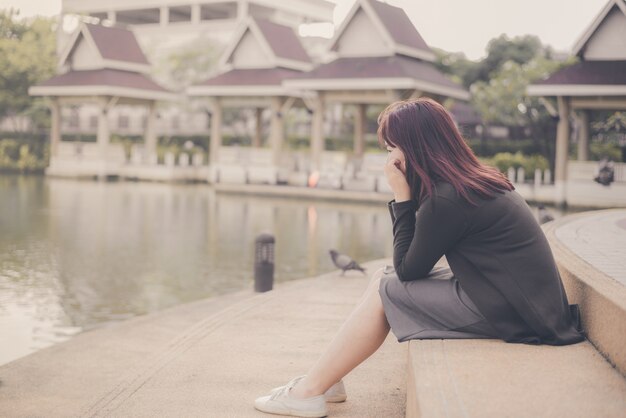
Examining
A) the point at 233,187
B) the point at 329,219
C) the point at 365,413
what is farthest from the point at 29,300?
the point at 233,187

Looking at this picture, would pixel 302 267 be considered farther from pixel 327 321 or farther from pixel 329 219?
pixel 329 219

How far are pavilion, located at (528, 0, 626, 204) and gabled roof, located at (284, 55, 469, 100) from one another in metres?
3.82

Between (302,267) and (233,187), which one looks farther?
(233,187)

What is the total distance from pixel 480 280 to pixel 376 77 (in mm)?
22845

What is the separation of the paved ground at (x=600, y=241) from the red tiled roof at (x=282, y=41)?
22.7 metres

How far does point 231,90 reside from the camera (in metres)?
29.8

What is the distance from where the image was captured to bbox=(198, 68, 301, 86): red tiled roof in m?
29.3

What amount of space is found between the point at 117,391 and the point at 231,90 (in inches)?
1028

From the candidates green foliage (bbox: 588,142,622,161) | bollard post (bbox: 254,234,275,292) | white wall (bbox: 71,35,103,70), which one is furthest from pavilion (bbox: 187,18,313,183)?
bollard post (bbox: 254,234,275,292)

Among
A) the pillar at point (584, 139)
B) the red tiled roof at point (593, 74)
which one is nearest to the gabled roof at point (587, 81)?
the red tiled roof at point (593, 74)

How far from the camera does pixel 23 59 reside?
1436 inches

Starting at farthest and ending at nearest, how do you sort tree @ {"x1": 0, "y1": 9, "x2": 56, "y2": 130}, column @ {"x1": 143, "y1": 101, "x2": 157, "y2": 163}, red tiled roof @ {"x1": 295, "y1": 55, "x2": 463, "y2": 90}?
tree @ {"x1": 0, "y1": 9, "x2": 56, "y2": 130}
column @ {"x1": 143, "y1": 101, "x2": 157, "y2": 163}
red tiled roof @ {"x1": 295, "y1": 55, "x2": 463, "y2": 90}

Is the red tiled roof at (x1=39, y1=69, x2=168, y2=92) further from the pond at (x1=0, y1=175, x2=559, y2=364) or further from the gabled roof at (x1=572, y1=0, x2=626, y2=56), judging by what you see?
the gabled roof at (x1=572, y1=0, x2=626, y2=56)

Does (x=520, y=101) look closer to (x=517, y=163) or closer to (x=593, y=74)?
(x=517, y=163)
